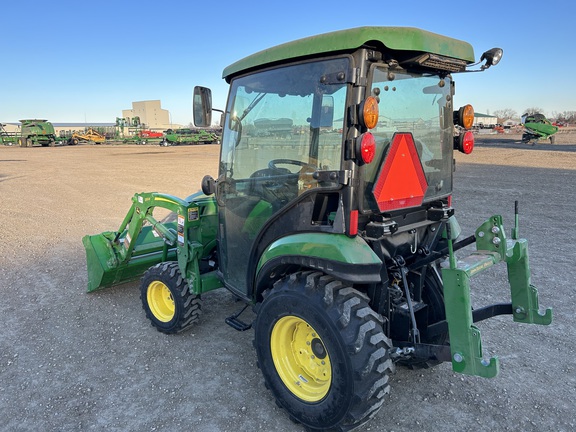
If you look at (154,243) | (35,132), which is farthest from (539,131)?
(35,132)

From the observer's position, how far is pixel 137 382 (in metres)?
3.27

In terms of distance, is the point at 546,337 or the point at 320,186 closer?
the point at 320,186

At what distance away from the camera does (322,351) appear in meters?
2.71

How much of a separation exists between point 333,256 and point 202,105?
1605mm

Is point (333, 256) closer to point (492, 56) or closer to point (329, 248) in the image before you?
point (329, 248)

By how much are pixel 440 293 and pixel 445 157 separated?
1.05 m

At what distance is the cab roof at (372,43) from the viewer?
2252mm

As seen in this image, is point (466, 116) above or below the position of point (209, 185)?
above

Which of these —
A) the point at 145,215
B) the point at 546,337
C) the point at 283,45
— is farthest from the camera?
the point at 145,215

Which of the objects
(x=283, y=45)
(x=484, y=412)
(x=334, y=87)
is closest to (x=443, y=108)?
(x=334, y=87)

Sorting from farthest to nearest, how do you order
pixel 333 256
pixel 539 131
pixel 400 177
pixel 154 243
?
pixel 539 131 < pixel 154 243 < pixel 400 177 < pixel 333 256

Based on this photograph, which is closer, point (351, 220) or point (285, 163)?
point (351, 220)

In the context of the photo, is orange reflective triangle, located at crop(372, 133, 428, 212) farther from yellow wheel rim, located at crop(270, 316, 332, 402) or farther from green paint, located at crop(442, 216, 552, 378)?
yellow wheel rim, located at crop(270, 316, 332, 402)

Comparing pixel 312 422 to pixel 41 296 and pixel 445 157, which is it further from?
pixel 41 296
